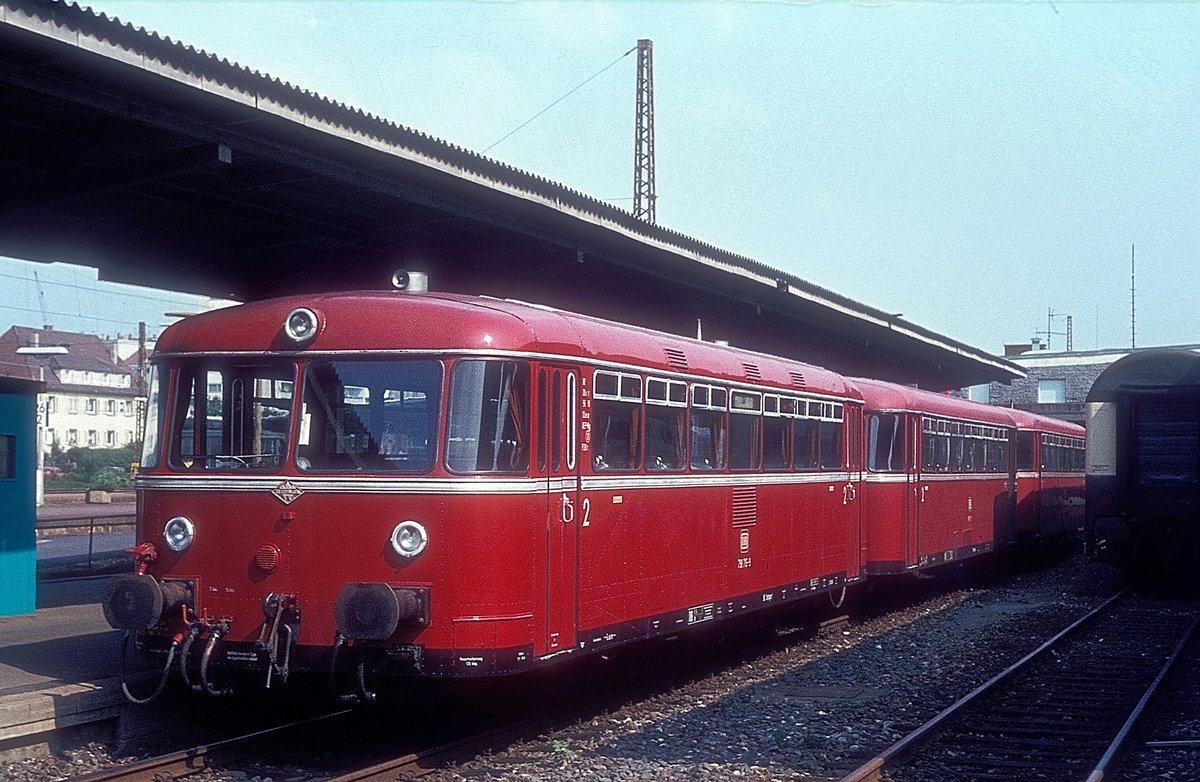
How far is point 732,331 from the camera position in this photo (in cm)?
2694

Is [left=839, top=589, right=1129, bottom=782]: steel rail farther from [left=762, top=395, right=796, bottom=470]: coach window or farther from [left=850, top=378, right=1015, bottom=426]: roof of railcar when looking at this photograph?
[left=850, top=378, right=1015, bottom=426]: roof of railcar

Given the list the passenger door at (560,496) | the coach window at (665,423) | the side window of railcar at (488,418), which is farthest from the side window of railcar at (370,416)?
the coach window at (665,423)

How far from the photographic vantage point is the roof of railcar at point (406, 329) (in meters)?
8.55

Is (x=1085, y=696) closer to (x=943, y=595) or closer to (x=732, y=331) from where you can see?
(x=943, y=595)

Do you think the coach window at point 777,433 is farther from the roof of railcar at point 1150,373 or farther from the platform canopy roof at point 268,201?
the roof of railcar at point 1150,373

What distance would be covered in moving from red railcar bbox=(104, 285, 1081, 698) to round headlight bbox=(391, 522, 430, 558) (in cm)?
1

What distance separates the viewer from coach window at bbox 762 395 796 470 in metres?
12.6

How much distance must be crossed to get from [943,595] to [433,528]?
13525 millimetres

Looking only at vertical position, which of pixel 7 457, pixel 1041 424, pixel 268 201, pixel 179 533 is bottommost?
pixel 179 533

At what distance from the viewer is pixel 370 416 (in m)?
8.57

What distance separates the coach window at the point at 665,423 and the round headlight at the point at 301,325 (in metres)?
2.65

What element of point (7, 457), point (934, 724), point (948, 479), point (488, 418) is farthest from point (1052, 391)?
point (488, 418)

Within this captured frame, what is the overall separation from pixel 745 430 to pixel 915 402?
639 centimetres

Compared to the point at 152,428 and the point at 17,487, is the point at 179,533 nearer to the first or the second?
the point at 152,428
